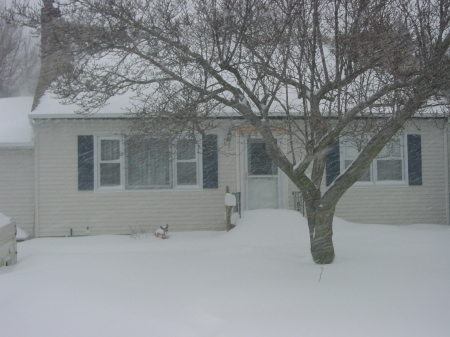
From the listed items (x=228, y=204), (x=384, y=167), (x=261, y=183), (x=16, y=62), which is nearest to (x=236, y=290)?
(x=228, y=204)

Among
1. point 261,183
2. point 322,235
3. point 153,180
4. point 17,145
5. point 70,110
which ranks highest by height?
point 70,110

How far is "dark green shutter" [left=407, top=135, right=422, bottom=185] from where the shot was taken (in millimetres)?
10719

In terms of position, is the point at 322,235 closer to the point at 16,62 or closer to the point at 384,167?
the point at 384,167

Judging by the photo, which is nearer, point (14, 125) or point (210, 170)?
point (210, 170)

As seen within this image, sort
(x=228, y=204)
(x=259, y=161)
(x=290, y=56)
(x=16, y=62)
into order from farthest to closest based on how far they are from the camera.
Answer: (x=16, y=62), (x=259, y=161), (x=228, y=204), (x=290, y=56)

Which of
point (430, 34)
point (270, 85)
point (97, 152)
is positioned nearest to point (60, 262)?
point (97, 152)

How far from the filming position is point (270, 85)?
6.26 metres

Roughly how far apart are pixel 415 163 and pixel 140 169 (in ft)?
23.1

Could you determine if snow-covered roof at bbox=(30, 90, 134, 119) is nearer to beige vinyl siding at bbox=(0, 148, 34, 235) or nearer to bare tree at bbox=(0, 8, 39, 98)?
beige vinyl siding at bbox=(0, 148, 34, 235)

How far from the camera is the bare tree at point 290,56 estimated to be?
5.61m

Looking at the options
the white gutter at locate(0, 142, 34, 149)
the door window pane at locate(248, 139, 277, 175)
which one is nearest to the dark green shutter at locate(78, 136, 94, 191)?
the white gutter at locate(0, 142, 34, 149)

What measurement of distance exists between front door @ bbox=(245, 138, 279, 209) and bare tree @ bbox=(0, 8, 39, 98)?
18.0 metres

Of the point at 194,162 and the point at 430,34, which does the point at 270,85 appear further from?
the point at 194,162

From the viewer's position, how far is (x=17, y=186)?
10188 mm
